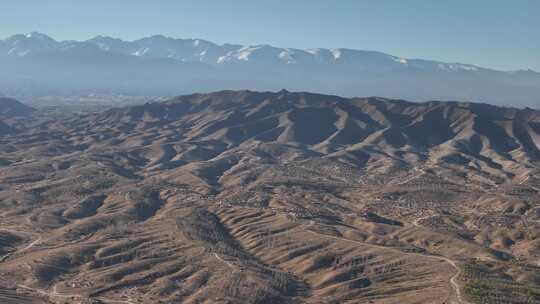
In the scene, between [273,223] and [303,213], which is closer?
[273,223]

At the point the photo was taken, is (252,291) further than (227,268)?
No

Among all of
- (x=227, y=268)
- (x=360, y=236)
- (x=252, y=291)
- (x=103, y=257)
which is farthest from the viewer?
(x=360, y=236)

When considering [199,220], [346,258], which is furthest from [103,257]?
[346,258]

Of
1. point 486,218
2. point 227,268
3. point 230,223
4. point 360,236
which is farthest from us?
point 486,218

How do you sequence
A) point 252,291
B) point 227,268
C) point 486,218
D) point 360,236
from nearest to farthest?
point 252,291 < point 227,268 < point 360,236 < point 486,218

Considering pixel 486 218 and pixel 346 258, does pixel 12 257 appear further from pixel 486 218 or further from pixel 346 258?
pixel 486 218

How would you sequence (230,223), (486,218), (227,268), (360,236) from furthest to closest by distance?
(486,218)
(230,223)
(360,236)
(227,268)

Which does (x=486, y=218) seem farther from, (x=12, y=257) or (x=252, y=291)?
(x=12, y=257)

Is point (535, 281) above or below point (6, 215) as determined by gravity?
above

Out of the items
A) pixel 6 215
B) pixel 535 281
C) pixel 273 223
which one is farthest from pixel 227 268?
pixel 6 215
